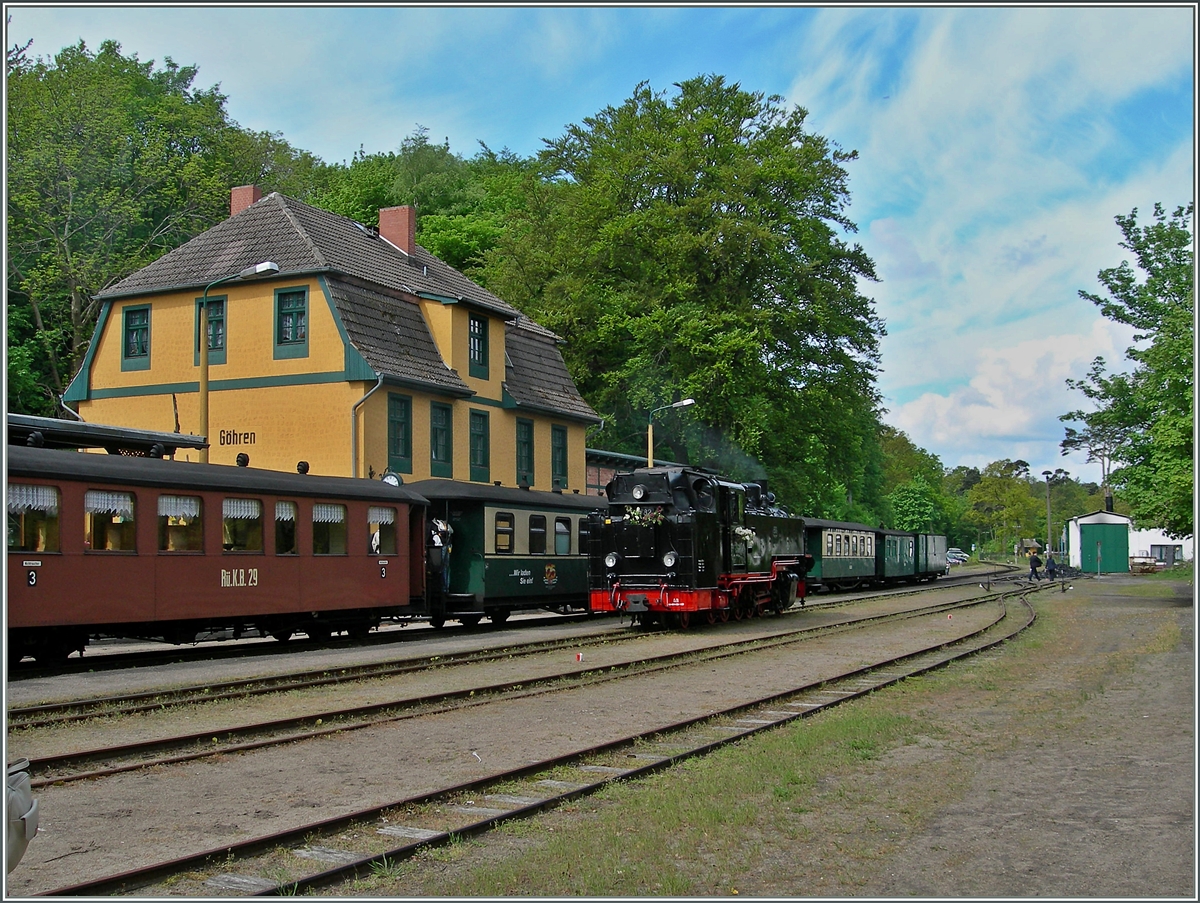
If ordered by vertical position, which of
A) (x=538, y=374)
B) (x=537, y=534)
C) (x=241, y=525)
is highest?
(x=538, y=374)

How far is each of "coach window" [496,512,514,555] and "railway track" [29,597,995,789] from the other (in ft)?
11.4

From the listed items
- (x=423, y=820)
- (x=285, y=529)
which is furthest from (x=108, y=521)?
(x=423, y=820)

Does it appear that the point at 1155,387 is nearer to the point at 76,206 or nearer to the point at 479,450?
the point at 479,450

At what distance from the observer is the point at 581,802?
8.12m

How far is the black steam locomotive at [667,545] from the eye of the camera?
22.4m

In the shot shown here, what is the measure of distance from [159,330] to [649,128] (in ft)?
66.4

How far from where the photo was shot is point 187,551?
16734 millimetres

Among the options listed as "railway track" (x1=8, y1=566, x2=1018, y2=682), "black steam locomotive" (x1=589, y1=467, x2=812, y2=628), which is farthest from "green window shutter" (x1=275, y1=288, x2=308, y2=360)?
"black steam locomotive" (x1=589, y1=467, x2=812, y2=628)

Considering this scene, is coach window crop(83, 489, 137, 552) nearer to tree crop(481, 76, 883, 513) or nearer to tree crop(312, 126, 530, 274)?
tree crop(481, 76, 883, 513)

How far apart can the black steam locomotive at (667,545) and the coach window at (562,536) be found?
2.94m

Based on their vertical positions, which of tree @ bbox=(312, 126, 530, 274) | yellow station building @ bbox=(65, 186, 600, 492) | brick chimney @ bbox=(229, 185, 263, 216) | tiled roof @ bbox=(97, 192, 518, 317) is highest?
tree @ bbox=(312, 126, 530, 274)

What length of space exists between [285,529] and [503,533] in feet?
22.1

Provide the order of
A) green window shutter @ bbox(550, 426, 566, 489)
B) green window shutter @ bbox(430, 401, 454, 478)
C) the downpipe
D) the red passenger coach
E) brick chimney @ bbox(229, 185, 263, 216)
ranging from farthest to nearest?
green window shutter @ bbox(550, 426, 566, 489) → brick chimney @ bbox(229, 185, 263, 216) → green window shutter @ bbox(430, 401, 454, 478) → the downpipe → the red passenger coach

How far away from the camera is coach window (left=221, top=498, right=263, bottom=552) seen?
57.3ft
